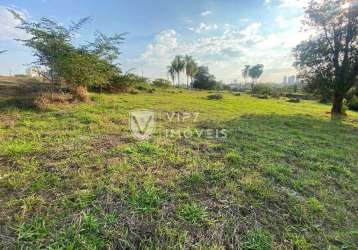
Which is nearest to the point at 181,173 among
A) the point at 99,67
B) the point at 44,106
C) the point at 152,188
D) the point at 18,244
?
the point at 152,188

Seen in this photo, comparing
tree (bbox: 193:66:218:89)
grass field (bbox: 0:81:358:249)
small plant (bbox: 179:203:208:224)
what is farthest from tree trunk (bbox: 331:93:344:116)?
tree (bbox: 193:66:218:89)

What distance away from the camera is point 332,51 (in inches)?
417

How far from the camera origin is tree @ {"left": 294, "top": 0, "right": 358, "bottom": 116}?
1011cm

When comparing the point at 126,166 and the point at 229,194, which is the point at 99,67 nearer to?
the point at 126,166

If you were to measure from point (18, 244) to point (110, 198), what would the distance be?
0.74 meters

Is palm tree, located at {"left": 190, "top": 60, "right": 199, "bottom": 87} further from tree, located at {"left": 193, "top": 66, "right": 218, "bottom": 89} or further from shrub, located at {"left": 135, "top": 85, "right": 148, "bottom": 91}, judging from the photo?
shrub, located at {"left": 135, "top": 85, "right": 148, "bottom": 91}

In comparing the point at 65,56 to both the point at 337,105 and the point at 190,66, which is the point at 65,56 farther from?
the point at 190,66

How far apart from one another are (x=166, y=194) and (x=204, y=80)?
4239cm

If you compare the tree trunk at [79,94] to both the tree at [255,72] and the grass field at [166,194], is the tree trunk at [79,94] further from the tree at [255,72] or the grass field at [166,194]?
the tree at [255,72]

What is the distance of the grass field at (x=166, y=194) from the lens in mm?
1745

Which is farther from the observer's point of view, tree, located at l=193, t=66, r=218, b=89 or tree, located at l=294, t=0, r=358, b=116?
tree, located at l=193, t=66, r=218, b=89

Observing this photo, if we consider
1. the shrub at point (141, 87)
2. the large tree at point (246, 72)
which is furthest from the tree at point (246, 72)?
the shrub at point (141, 87)

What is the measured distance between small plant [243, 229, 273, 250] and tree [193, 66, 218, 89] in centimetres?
4163

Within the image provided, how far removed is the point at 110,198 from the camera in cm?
210
